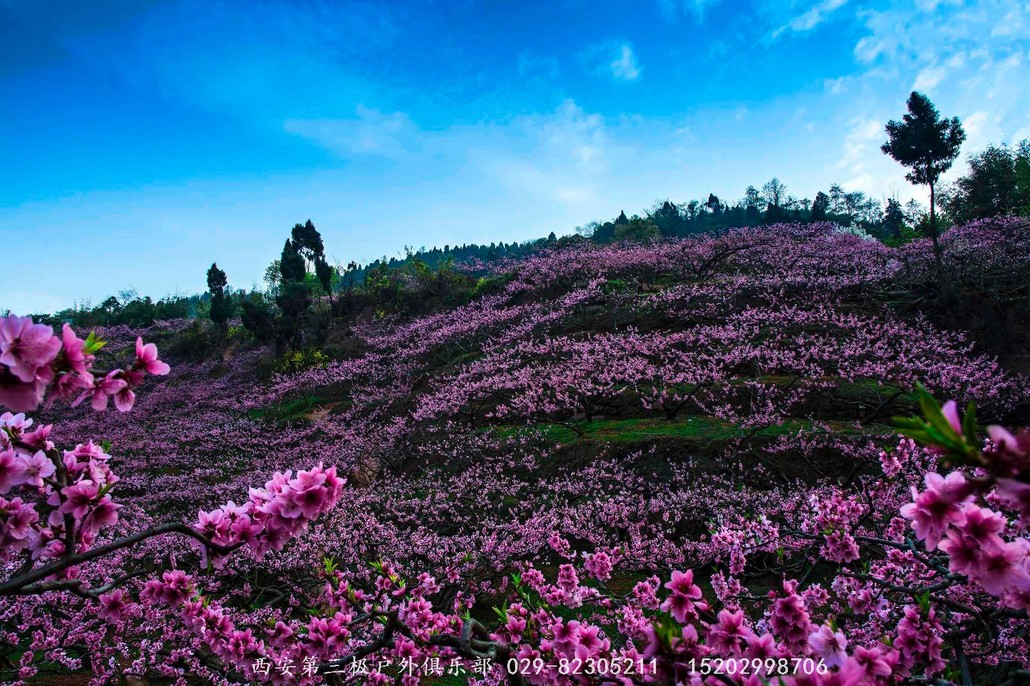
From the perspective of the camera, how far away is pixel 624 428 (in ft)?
38.6

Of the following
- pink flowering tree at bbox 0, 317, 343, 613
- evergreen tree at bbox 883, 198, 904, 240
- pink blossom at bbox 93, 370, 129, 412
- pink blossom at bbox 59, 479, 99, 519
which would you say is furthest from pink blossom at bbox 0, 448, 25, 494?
evergreen tree at bbox 883, 198, 904, 240

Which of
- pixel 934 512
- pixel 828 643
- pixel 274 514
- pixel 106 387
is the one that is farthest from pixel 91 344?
pixel 828 643

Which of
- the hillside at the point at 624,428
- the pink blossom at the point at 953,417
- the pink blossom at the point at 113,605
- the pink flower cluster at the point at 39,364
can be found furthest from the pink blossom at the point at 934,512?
the pink blossom at the point at 113,605

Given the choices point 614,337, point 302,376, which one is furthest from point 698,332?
point 302,376

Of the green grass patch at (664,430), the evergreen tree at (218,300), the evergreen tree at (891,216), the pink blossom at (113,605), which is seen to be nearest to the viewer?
the pink blossom at (113,605)

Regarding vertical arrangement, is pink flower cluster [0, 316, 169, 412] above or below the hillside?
above

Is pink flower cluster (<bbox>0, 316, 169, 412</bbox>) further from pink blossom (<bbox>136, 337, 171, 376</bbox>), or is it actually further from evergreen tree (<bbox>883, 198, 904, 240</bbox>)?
evergreen tree (<bbox>883, 198, 904, 240</bbox>)

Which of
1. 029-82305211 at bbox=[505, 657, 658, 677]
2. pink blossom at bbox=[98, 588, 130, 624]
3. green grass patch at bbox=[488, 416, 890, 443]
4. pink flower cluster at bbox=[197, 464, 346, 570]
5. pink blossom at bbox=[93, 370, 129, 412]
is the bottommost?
green grass patch at bbox=[488, 416, 890, 443]

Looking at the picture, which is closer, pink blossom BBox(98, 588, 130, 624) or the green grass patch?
pink blossom BBox(98, 588, 130, 624)

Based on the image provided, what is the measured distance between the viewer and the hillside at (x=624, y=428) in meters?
6.70

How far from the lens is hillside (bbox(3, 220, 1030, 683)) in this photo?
264 inches

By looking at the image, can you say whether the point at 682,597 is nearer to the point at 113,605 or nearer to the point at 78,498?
the point at 78,498

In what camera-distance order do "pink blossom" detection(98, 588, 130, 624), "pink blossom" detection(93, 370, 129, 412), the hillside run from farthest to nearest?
the hillside < "pink blossom" detection(98, 588, 130, 624) < "pink blossom" detection(93, 370, 129, 412)

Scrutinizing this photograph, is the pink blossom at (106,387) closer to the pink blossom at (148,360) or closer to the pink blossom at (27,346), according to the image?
the pink blossom at (148,360)
